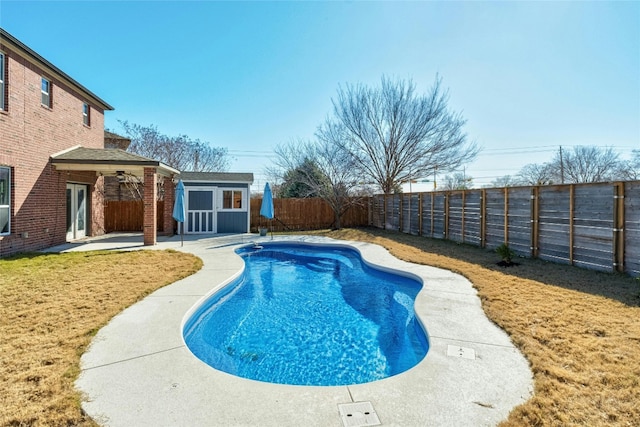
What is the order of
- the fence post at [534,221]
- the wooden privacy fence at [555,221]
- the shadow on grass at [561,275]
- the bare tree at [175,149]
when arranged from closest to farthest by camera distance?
the shadow on grass at [561,275] < the wooden privacy fence at [555,221] < the fence post at [534,221] < the bare tree at [175,149]

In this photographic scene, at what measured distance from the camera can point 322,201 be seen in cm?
2139

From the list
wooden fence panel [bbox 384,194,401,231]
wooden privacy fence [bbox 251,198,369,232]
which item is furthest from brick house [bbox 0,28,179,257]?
wooden fence panel [bbox 384,194,401,231]

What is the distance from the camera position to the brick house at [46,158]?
30.9 feet

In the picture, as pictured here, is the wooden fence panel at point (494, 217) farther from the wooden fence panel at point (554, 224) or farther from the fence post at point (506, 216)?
the wooden fence panel at point (554, 224)

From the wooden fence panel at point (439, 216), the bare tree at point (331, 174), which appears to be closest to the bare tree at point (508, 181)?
the bare tree at point (331, 174)

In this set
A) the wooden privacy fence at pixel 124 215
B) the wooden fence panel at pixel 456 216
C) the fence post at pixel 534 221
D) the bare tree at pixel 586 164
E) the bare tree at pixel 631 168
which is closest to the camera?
the fence post at pixel 534 221

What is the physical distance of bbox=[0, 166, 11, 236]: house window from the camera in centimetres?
939

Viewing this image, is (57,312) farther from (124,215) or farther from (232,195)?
(124,215)

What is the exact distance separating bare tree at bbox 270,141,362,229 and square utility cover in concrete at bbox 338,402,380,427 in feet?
56.7

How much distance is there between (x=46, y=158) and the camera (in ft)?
36.1

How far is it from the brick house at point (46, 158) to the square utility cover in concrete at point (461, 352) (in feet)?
36.9

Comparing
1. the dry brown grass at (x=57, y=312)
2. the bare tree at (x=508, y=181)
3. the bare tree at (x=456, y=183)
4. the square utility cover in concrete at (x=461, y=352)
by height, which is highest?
the bare tree at (x=508, y=181)

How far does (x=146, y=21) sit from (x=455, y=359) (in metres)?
13.0

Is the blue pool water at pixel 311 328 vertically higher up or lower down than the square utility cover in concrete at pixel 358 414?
lower down
